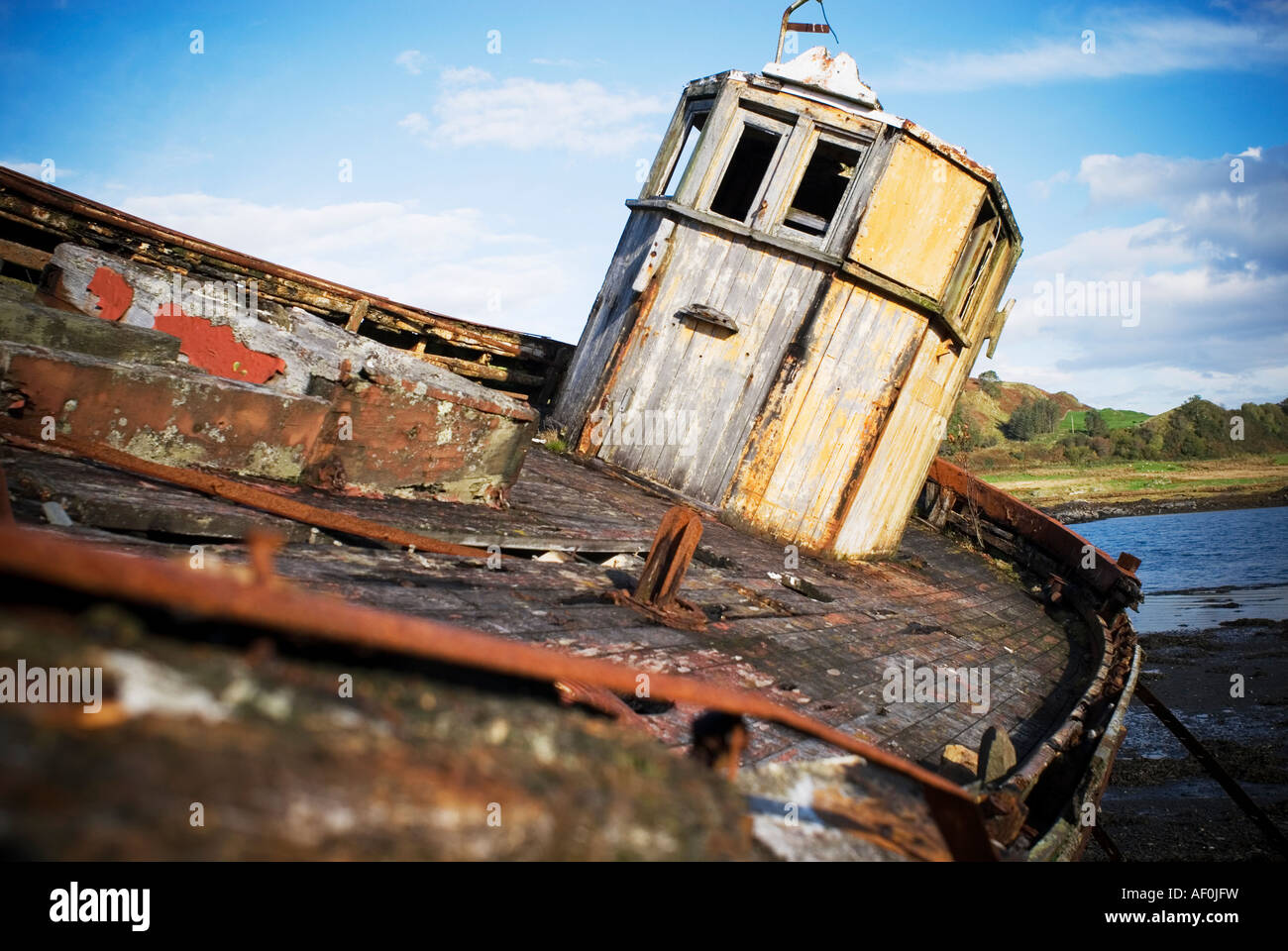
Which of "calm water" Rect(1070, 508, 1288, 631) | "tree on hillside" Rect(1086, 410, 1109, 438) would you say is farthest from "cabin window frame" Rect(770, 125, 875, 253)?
"tree on hillside" Rect(1086, 410, 1109, 438)

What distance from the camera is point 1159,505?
136ft

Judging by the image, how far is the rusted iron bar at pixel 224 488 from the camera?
362cm

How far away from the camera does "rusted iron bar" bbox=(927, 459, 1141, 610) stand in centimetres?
990

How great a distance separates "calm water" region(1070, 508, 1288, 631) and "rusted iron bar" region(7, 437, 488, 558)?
754 inches

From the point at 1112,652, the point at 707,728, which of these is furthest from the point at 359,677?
the point at 1112,652

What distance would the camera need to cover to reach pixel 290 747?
2.71ft

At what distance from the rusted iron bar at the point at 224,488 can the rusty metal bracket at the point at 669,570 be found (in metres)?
1.45

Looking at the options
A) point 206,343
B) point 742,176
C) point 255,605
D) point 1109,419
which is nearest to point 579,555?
point 206,343

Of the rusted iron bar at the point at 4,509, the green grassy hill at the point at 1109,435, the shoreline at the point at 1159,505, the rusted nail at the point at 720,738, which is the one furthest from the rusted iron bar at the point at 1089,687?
the green grassy hill at the point at 1109,435

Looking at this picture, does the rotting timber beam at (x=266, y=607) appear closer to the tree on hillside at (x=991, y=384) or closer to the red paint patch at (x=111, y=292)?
the red paint patch at (x=111, y=292)

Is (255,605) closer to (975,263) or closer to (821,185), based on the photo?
(975,263)

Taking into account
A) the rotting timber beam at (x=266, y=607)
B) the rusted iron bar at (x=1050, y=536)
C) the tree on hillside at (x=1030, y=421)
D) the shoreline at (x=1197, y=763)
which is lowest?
the shoreline at (x=1197, y=763)
